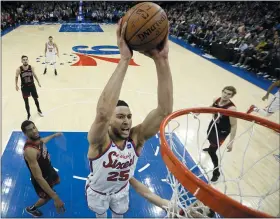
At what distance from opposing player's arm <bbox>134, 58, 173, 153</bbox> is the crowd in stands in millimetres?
9225

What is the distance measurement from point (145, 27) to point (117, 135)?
90 cm

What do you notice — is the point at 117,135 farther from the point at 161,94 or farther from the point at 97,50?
the point at 97,50

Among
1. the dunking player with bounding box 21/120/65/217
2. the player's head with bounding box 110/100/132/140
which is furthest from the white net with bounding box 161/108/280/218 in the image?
the dunking player with bounding box 21/120/65/217

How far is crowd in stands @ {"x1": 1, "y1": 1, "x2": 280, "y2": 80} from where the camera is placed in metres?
11.0

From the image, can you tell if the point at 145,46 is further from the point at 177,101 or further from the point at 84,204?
the point at 177,101

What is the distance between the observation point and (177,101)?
7.26m

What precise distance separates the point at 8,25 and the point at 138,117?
684 inches

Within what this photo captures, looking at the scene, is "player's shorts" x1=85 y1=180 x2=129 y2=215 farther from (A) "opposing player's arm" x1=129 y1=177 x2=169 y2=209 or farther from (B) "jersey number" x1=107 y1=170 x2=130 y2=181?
(B) "jersey number" x1=107 y1=170 x2=130 y2=181

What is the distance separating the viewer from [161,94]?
1.90m

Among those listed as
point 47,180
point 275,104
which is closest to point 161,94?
point 47,180

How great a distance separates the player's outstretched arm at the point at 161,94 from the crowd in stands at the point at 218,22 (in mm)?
9230

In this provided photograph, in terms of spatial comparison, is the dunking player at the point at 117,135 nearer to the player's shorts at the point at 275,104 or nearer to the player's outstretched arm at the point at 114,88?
the player's outstretched arm at the point at 114,88

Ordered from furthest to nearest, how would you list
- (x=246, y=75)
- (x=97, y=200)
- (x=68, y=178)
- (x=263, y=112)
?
(x=246, y=75), (x=263, y=112), (x=68, y=178), (x=97, y=200)

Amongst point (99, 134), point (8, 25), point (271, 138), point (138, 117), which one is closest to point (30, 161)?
point (99, 134)
